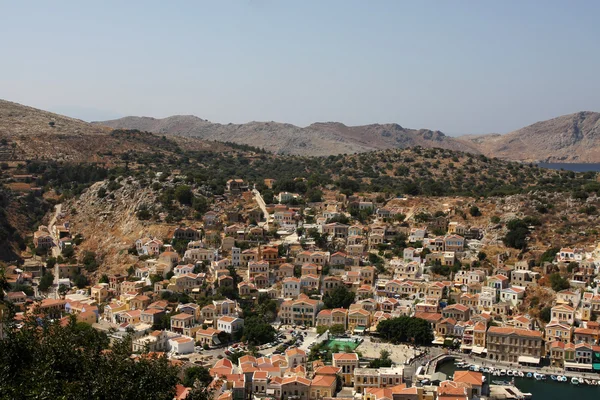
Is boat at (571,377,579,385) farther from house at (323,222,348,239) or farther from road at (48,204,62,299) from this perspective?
road at (48,204,62,299)

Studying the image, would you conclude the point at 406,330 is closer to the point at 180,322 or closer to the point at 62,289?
the point at 180,322

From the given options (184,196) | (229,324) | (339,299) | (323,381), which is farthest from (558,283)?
(184,196)

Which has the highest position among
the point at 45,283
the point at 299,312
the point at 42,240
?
the point at 42,240

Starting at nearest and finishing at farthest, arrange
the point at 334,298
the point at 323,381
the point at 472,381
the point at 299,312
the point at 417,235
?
the point at 472,381
the point at 323,381
the point at 299,312
the point at 334,298
the point at 417,235

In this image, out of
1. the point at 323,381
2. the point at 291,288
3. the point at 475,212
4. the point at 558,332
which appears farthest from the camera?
the point at 475,212

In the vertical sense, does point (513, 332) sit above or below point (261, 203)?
below

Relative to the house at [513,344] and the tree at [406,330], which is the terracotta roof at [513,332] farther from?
the tree at [406,330]

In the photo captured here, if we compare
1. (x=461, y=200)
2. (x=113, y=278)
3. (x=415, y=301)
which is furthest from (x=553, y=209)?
(x=113, y=278)
